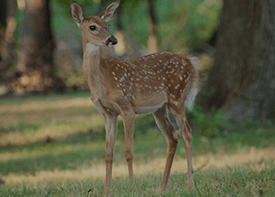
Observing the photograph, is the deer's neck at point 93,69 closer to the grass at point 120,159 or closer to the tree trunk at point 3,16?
the grass at point 120,159

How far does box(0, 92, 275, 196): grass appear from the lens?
5.13 meters

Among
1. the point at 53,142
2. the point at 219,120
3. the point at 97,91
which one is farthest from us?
the point at 53,142

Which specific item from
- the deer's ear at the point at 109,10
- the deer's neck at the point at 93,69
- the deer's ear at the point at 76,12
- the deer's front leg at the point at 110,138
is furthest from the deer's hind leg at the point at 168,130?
the deer's ear at the point at 76,12

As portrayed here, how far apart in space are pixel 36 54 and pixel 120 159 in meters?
12.2

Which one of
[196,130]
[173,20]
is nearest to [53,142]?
[196,130]

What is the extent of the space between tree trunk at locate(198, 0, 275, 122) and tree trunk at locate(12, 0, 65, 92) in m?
11.0

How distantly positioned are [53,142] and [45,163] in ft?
5.88

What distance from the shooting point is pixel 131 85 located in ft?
16.7

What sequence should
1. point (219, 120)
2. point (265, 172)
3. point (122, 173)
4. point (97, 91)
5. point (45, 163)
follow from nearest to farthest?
1. point (97, 91)
2. point (265, 172)
3. point (122, 173)
4. point (45, 163)
5. point (219, 120)

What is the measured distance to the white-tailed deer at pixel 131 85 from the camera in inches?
189

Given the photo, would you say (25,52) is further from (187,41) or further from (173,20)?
(173,20)

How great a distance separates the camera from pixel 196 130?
909cm

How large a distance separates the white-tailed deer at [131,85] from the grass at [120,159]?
22.8 inches

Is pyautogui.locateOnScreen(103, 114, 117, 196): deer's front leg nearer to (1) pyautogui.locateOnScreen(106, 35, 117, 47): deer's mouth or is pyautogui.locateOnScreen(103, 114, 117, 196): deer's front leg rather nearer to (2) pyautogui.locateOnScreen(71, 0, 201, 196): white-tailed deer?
(2) pyautogui.locateOnScreen(71, 0, 201, 196): white-tailed deer
